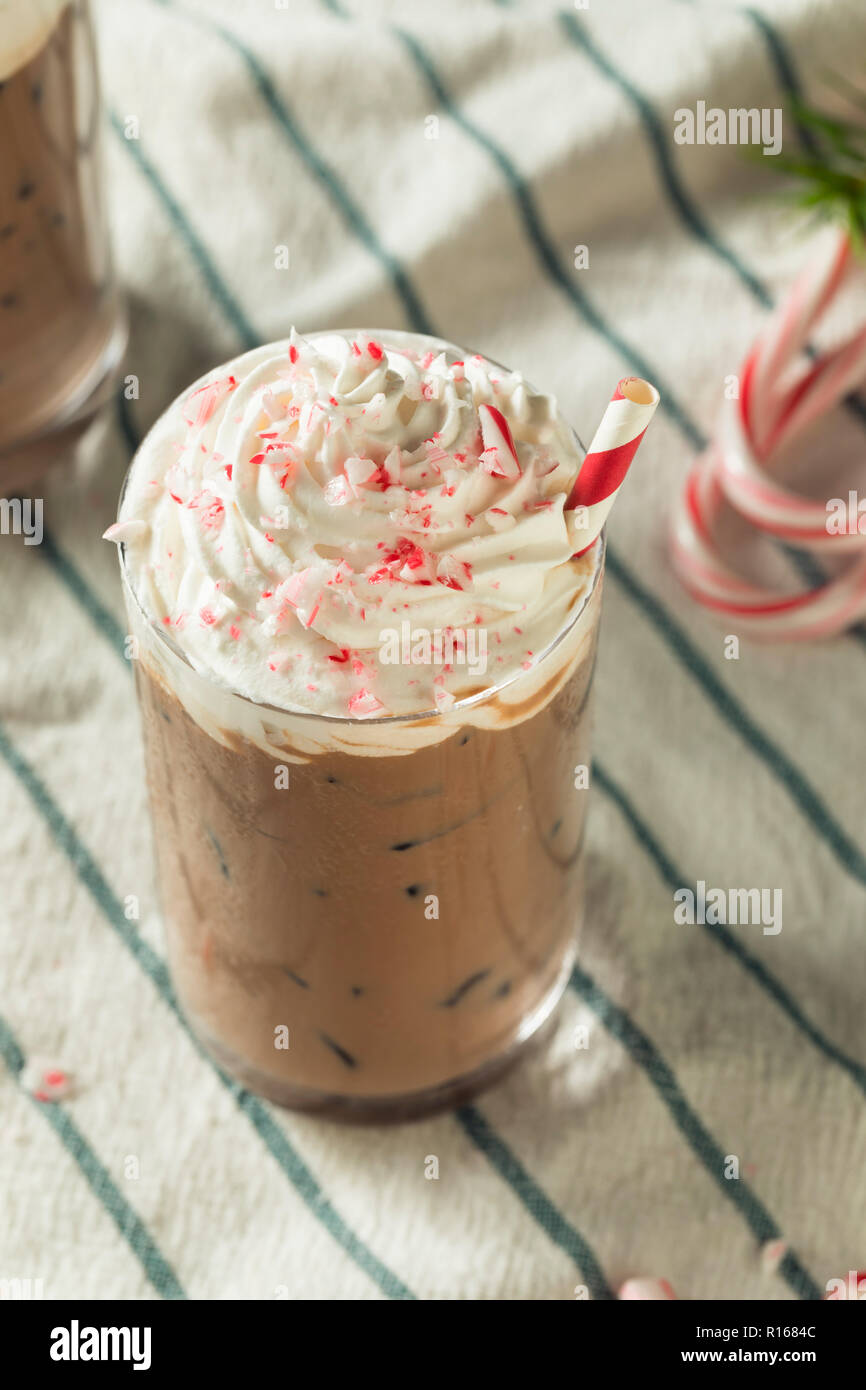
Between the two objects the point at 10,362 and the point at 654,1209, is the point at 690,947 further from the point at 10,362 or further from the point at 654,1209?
the point at 10,362

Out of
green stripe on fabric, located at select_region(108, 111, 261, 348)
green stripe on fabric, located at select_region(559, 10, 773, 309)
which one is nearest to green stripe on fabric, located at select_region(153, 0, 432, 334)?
green stripe on fabric, located at select_region(108, 111, 261, 348)

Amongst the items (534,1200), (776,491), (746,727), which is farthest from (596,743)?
(534,1200)

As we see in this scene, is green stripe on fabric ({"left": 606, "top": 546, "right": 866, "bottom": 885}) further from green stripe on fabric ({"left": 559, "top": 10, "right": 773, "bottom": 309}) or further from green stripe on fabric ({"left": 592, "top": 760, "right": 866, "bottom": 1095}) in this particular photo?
green stripe on fabric ({"left": 559, "top": 10, "right": 773, "bottom": 309})

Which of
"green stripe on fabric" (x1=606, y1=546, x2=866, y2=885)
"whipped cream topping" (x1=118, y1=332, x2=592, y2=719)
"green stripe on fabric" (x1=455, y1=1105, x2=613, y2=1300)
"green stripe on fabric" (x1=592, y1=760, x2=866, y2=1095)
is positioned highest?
"whipped cream topping" (x1=118, y1=332, x2=592, y2=719)

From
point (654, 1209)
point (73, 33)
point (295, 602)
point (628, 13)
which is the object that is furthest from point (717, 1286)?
point (628, 13)

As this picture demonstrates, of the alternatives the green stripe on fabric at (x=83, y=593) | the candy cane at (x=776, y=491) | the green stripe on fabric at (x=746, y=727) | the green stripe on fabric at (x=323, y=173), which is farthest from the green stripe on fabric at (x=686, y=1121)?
the green stripe on fabric at (x=323, y=173)

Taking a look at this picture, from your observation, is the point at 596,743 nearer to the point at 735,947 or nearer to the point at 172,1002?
the point at 735,947
